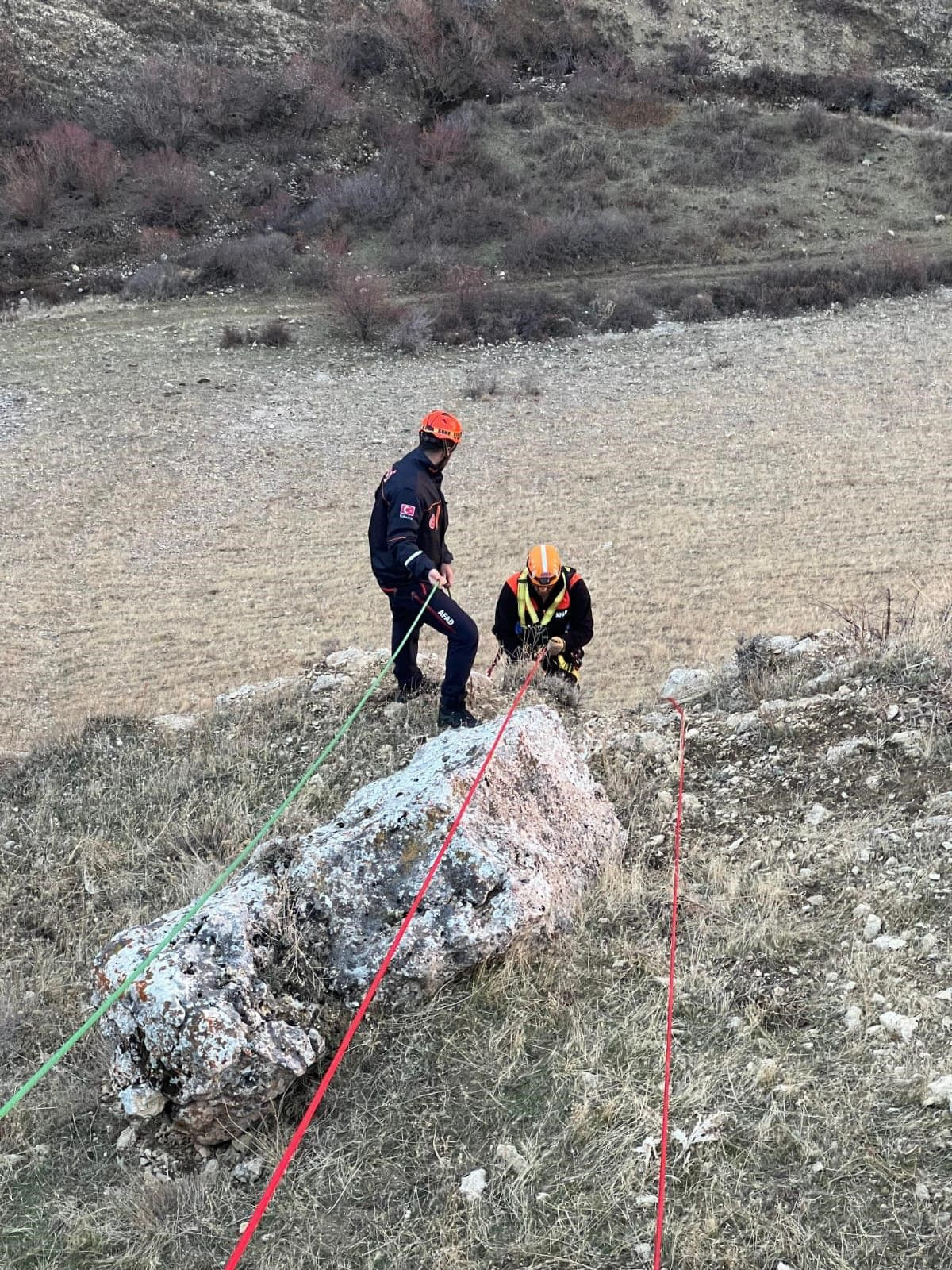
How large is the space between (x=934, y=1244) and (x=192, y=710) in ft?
25.9

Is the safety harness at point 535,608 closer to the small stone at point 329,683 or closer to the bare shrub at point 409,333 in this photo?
the small stone at point 329,683

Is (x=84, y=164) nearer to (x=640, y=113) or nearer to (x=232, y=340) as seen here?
(x=232, y=340)

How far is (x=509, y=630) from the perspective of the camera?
7.66m

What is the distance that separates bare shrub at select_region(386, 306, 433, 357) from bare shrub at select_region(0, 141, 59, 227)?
9.18 meters

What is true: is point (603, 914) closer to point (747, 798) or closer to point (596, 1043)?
point (596, 1043)

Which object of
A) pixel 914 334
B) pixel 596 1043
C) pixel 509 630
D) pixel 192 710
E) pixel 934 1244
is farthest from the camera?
pixel 914 334

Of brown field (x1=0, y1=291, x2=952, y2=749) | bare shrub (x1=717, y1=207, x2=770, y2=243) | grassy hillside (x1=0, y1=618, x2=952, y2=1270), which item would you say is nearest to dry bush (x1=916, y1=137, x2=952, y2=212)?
bare shrub (x1=717, y1=207, x2=770, y2=243)

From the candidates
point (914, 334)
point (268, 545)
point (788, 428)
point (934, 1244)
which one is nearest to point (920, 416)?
point (788, 428)

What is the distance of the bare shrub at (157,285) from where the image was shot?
22.9 metres

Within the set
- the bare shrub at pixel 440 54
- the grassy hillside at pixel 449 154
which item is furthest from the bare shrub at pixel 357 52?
the bare shrub at pixel 440 54

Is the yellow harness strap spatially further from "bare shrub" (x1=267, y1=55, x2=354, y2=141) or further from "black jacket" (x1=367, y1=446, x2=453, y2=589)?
"bare shrub" (x1=267, y1=55, x2=354, y2=141)

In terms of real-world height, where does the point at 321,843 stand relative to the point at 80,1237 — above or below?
above

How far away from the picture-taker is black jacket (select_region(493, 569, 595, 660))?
24.3ft

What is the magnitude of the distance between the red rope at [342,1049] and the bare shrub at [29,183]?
24.0 metres
